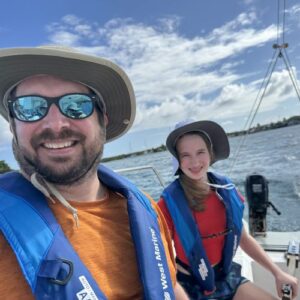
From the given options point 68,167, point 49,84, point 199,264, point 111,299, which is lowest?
point 199,264

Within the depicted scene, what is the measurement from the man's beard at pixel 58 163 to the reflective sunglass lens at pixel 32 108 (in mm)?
64

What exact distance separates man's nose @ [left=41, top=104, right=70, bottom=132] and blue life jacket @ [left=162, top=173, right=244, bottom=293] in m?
1.01

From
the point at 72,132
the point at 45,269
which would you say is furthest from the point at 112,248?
the point at 72,132

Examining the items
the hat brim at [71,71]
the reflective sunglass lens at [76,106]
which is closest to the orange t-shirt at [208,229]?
the hat brim at [71,71]

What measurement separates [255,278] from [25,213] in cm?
216

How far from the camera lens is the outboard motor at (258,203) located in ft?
9.39

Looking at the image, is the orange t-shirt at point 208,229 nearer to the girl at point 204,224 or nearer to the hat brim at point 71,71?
the girl at point 204,224

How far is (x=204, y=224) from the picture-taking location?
186 centimetres

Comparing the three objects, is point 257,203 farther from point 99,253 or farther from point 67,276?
point 67,276

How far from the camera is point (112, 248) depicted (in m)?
1.04

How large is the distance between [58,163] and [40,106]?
0.67ft

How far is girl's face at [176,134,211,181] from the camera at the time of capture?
1917mm

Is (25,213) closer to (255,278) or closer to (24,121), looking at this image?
(24,121)

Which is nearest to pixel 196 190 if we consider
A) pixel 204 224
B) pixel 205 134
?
pixel 204 224
